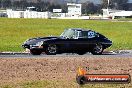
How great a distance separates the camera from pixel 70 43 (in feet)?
74.3

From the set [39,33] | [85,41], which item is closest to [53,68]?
[85,41]

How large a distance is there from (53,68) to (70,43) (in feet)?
21.4

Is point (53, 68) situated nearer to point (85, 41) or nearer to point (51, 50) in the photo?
point (51, 50)

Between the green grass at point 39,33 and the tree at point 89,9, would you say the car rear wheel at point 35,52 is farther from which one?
the tree at point 89,9

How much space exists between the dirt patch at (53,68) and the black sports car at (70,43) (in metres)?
3.84

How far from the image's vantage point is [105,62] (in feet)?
60.3

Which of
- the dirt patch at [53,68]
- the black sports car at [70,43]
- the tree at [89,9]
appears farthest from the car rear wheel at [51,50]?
the tree at [89,9]

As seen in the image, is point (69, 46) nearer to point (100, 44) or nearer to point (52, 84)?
point (100, 44)

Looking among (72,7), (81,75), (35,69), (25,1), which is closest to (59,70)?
(35,69)

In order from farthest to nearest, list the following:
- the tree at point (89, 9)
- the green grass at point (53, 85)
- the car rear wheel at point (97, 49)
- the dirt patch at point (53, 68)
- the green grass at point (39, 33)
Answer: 1. the tree at point (89, 9)
2. the green grass at point (39, 33)
3. the car rear wheel at point (97, 49)
4. the dirt patch at point (53, 68)
5. the green grass at point (53, 85)

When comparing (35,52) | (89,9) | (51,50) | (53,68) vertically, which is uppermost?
(53,68)

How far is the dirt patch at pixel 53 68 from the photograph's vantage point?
14.4 m

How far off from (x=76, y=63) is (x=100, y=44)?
5.68 meters

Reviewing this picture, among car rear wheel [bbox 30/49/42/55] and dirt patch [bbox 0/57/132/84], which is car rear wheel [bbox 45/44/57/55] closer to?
car rear wheel [bbox 30/49/42/55]
